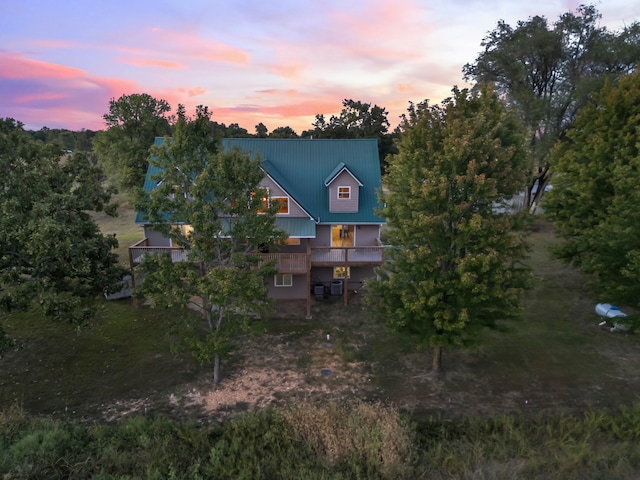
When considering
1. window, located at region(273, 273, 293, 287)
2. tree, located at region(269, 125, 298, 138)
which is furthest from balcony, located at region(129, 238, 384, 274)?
tree, located at region(269, 125, 298, 138)

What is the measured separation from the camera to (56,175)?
14734mm

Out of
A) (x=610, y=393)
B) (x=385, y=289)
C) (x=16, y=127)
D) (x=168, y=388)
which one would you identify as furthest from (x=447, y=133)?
(x=16, y=127)

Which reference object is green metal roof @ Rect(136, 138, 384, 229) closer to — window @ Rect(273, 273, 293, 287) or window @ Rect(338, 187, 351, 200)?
window @ Rect(338, 187, 351, 200)

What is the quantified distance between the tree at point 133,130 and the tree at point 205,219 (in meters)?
23.6

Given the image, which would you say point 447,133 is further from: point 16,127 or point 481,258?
Result: point 16,127

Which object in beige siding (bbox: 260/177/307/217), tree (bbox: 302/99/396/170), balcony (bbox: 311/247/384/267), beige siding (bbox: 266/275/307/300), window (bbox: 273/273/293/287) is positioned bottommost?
beige siding (bbox: 266/275/307/300)

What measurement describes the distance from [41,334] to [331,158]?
18804 millimetres

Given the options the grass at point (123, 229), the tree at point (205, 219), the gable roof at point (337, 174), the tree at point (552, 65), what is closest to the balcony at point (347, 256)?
the gable roof at point (337, 174)

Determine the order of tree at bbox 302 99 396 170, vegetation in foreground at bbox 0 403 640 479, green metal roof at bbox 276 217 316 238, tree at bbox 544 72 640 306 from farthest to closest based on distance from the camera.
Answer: tree at bbox 302 99 396 170 < green metal roof at bbox 276 217 316 238 < tree at bbox 544 72 640 306 < vegetation in foreground at bbox 0 403 640 479

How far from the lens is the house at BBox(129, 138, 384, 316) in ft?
73.3

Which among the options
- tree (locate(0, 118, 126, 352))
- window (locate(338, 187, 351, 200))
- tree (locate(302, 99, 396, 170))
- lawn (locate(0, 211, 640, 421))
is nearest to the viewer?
tree (locate(0, 118, 126, 352))

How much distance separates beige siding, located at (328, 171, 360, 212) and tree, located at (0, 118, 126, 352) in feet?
41.7

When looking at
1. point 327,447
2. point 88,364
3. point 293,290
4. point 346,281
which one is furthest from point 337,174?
point 88,364

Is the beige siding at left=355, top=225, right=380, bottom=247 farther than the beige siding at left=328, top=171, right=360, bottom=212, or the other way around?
the beige siding at left=355, top=225, right=380, bottom=247
